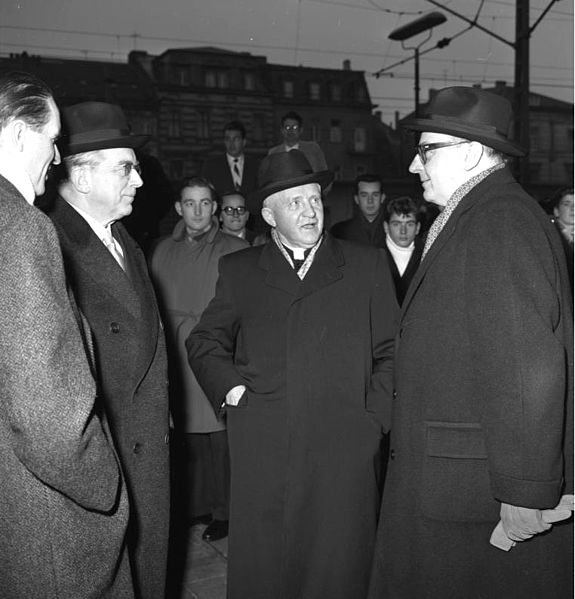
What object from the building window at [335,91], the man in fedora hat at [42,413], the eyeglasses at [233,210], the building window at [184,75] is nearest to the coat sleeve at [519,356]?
the man in fedora hat at [42,413]

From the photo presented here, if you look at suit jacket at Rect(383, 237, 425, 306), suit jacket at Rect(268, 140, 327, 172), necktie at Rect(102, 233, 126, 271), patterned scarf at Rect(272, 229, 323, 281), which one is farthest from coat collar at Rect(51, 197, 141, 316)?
suit jacket at Rect(383, 237, 425, 306)

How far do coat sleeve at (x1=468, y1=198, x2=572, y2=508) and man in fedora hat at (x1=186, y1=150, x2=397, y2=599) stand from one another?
0.94 metres

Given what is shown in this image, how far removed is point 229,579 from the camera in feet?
10.3

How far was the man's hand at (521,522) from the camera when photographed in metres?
2.10

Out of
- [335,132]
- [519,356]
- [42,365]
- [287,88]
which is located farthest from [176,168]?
[42,365]

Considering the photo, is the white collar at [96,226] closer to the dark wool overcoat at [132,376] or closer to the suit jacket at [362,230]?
the dark wool overcoat at [132,376]

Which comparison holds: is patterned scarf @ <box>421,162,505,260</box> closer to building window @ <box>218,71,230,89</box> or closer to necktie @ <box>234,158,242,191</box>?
necktie @ <box>234,158,242,191</box>

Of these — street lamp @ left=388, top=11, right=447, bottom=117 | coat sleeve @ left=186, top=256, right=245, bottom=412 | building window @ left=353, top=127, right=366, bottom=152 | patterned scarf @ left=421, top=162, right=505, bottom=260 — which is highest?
building window @ left=353, top=127, right=366, bottom=152

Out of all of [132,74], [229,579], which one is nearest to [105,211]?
[229,579]

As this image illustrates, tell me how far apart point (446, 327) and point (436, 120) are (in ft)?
2.47

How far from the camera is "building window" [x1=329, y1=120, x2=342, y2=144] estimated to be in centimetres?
4477

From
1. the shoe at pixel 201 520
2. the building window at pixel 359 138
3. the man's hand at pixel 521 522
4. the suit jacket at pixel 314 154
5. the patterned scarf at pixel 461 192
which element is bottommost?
the shoe at pixel 201 520

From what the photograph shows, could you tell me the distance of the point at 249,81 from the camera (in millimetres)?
40531

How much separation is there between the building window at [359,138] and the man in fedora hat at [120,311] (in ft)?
142
